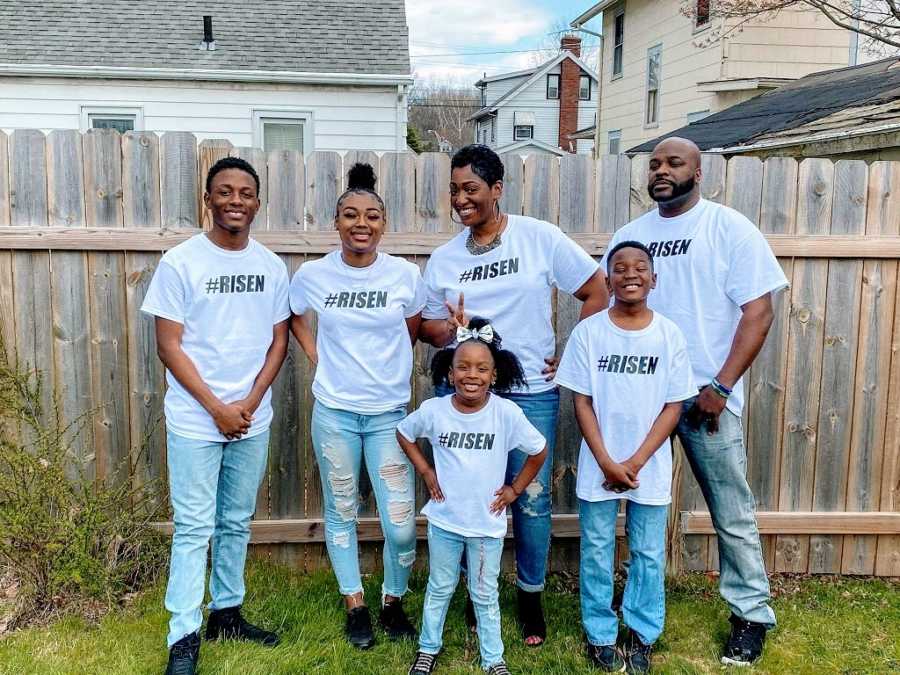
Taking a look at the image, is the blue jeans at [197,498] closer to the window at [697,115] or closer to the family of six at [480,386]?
the family of six at [480,386]

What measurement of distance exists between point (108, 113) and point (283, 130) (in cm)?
231

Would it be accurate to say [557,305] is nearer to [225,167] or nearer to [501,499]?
[501,499]

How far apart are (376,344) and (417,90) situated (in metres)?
62.7

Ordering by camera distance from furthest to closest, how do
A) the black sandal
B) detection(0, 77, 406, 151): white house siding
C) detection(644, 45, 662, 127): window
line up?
detection(644, 45, 662, 127): window, detection(0, 77, 406, 151): white house siding, the black sandal

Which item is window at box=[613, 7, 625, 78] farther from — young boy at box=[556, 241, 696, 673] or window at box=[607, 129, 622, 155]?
young boy at box=[556, 241, 696, 673]

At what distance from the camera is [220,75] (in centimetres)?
1006

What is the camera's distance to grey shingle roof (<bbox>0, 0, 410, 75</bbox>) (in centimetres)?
1025

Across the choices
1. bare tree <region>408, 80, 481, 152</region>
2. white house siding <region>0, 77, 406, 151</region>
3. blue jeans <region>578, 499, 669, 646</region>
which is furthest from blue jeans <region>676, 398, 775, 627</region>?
bare tree <region>408, 80, 481, 152</region>

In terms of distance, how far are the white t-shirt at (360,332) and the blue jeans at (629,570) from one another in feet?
3.16

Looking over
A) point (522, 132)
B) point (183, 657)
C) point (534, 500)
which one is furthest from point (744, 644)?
point (522, 132)

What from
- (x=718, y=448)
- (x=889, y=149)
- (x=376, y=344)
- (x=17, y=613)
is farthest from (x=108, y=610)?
(x=889, y=149)

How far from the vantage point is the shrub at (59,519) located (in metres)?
3.42

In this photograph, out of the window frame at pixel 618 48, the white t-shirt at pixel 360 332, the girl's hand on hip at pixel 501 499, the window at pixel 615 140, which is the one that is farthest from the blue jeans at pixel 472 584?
the window frame at pixel 618 48

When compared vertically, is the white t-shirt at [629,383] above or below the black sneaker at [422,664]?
above
